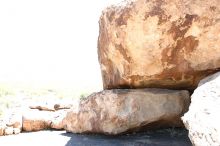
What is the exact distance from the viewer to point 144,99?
21.9 feet

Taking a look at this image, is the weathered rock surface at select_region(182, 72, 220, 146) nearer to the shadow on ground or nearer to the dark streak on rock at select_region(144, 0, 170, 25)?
the dark streak on rock at select_region(144, 0, 170, 25)

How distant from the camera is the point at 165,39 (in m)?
5.89

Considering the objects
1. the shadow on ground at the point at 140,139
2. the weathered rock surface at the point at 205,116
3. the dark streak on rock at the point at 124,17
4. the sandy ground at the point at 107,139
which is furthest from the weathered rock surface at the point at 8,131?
the weathered rock surface at the point at 205,116

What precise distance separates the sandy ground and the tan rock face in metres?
0.96

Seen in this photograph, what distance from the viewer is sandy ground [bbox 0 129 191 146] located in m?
6.22

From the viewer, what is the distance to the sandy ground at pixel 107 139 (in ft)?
20.4

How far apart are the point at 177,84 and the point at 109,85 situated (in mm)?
1275

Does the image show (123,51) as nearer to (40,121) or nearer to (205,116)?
(205,116)

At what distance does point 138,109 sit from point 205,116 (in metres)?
2.52

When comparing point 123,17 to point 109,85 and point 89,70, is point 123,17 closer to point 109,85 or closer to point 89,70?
point 109,85

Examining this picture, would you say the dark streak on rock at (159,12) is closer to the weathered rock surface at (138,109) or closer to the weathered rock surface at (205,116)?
the weathered rock surface at (205,116)

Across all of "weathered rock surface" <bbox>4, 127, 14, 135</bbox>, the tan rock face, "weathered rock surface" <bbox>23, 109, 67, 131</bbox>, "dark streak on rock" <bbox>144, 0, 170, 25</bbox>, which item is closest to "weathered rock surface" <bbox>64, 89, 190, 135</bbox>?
the tan rock face

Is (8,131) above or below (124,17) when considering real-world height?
below

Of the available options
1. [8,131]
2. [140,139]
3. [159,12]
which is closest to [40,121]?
[8,131]
